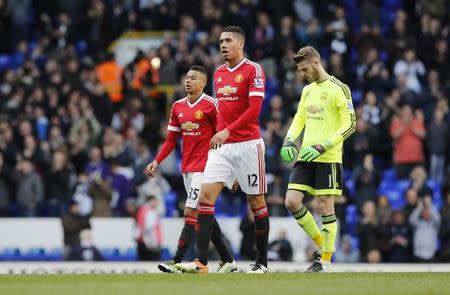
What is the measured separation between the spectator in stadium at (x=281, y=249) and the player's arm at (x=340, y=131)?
312 inches

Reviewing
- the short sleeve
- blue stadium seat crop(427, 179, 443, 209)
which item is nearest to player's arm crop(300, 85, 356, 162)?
the short sleeve

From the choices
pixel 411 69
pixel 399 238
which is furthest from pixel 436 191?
pixel 411 69

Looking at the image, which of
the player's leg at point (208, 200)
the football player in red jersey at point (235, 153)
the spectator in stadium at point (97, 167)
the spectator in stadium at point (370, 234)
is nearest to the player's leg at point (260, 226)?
the football player in red jersey at point (235, 153)

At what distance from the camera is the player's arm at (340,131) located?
1427 centimetres

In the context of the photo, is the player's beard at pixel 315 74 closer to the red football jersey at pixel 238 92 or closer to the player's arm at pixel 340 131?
the player's arm at pixel 340 131

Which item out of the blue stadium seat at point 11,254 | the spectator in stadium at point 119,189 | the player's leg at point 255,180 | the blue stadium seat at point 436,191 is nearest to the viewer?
the player's leg at point 255,180

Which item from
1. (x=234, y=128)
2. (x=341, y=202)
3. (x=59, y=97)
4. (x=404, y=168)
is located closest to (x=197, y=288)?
(x=234, y=128)

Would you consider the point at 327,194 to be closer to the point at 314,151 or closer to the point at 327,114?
the point at 314,151

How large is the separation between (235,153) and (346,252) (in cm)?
889

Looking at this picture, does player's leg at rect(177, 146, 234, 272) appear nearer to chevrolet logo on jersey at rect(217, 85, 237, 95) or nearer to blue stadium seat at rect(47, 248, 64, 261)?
chevrolet logo on jersey at rect(217, 85, 237, 95)

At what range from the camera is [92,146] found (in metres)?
26.1

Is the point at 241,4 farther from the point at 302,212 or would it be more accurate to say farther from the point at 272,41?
the point at 302,212

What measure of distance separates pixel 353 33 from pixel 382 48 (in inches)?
41.2

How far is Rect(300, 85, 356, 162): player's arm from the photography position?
14.3 metres
